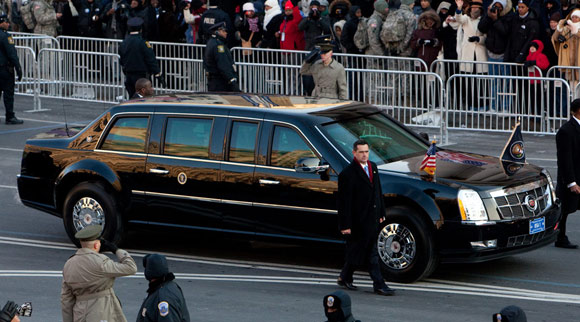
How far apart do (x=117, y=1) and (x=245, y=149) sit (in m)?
14.8

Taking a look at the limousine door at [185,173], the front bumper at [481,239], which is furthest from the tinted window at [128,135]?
the front bumper at [481,239]

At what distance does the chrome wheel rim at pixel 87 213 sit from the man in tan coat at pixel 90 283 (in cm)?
417

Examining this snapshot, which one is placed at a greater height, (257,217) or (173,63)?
(173,63)

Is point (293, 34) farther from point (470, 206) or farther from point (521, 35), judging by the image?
point (470, 206)

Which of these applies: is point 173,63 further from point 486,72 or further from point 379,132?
point 379,132

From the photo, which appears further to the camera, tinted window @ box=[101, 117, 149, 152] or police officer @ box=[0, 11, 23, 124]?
police officer @ box=[0, 11, 23, 124]

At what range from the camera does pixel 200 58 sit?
2223cm

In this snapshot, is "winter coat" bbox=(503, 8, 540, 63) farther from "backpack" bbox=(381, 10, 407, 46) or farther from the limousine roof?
the limousine roof

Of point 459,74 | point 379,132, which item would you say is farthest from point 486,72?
point 379,132

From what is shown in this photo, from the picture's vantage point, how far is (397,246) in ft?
34.7

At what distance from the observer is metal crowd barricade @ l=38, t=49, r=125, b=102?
899 inches

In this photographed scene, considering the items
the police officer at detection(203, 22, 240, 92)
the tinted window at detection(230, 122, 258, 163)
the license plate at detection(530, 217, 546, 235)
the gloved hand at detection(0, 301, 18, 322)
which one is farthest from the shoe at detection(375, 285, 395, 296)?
the police officer at detection(203, 22, 240, 92)

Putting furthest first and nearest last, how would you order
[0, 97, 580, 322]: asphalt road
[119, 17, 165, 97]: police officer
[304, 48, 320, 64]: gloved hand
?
1. [119, 17, 165, 97]: police officer
2. [304, 48, 320, 64]: gloved hand
3. [0, 97, 580, 322]: asphalt road

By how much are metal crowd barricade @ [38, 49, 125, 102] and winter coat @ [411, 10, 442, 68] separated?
6201mm
